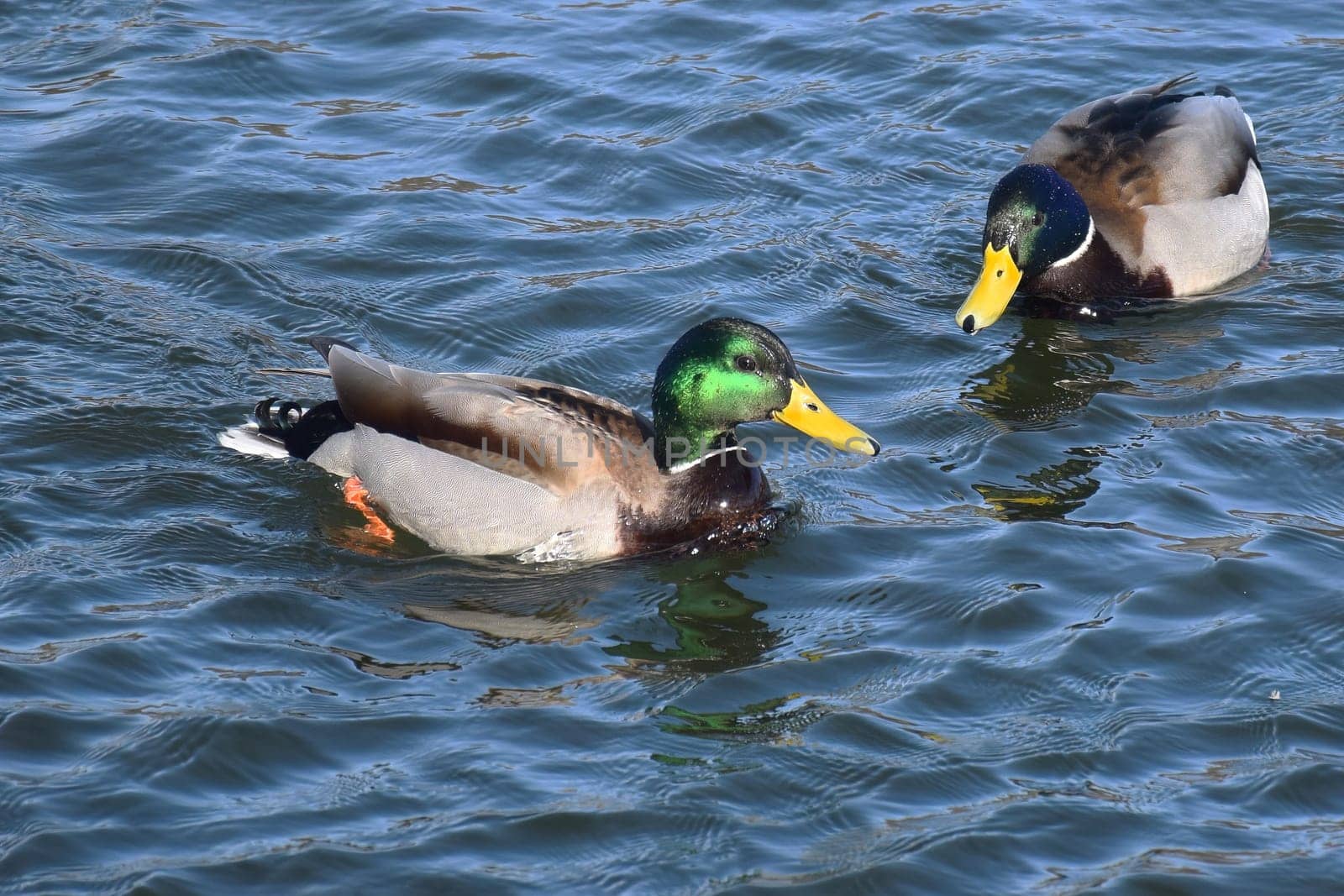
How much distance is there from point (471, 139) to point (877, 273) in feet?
9.30

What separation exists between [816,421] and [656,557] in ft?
2.80

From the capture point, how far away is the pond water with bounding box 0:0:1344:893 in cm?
530

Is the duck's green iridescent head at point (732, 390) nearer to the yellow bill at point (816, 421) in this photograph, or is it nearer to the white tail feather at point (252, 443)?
the yellow bill at point (816, 421)

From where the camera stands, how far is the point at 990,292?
29.2 ft

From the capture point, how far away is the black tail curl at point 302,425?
752 centimetres

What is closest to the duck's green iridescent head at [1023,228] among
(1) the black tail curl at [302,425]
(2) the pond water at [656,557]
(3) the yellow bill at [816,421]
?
(2) the pond water at [656,557]

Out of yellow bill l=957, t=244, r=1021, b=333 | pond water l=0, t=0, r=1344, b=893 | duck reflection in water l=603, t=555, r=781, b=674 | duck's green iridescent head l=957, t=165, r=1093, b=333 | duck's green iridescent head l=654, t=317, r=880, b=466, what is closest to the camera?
pond water l=0, t=0, r=1344, b=893

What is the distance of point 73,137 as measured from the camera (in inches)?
408

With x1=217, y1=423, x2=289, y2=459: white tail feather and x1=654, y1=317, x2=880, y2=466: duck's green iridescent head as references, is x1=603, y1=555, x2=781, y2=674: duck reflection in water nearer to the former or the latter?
x1=654, y1=317, x2=880, y2=466: duck's green iridescent head

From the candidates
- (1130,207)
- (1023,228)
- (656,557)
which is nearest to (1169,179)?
(1130,207)

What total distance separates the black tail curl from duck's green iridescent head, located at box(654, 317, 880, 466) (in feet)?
4.79

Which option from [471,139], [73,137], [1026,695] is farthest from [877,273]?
[73,137]

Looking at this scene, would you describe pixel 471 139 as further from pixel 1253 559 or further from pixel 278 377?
pixel 1253 559

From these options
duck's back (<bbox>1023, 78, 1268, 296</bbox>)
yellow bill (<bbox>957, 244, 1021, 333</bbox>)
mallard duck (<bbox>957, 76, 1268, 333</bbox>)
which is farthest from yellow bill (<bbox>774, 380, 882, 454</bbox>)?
duck's back (<bbox>1023, 78, 1268, 296</bbox>)
